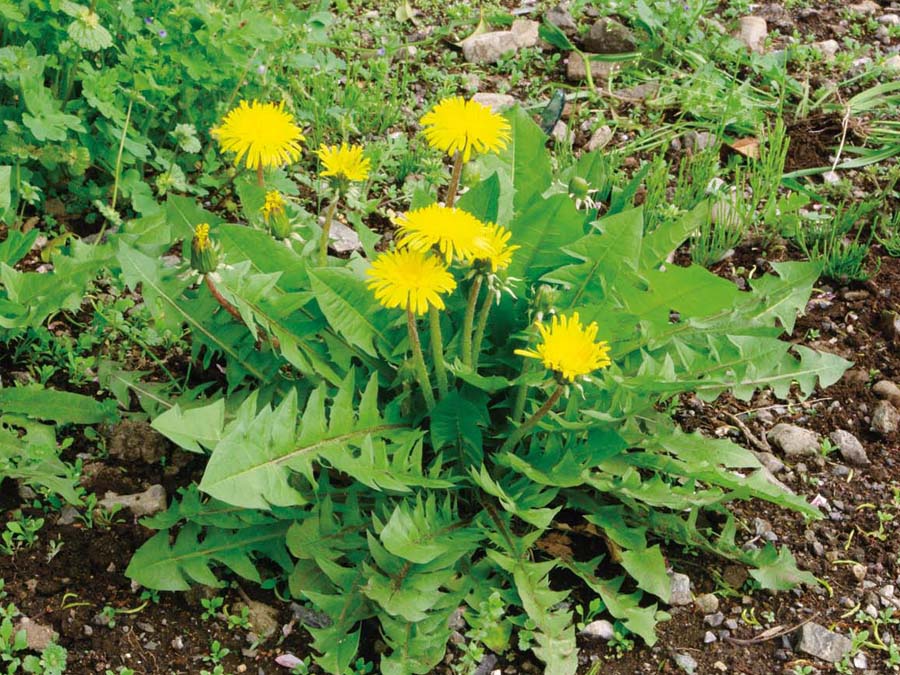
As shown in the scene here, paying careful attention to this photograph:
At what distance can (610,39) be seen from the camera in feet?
15.5

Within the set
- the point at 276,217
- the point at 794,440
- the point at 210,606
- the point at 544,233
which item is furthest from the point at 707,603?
the point at 276,217

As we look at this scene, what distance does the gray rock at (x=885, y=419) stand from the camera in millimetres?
3105

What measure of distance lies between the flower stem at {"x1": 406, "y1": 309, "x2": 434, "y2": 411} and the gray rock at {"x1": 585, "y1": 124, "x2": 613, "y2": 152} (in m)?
1.93

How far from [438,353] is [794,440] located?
1.22m

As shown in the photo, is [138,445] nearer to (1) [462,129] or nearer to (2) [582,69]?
(1) [462,129]

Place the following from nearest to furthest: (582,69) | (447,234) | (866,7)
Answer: (447,234) → (582,69) → (866,7)

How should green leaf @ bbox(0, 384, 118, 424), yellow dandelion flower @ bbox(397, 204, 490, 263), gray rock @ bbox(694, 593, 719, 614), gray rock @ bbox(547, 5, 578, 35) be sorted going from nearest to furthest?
1. yellow dandelion flower @ bbox(397, 204, 490, 263)
2. gray rock @ bbox(694, 593, 719, 614)
3. green leaf @ bbox(0, 384, 118, 424)
4. gray rock @ bbox(547, 5, 578, 35)

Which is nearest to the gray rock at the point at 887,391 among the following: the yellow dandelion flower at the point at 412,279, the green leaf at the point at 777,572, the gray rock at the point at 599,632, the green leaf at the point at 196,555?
the green leaf at the point at 777,572

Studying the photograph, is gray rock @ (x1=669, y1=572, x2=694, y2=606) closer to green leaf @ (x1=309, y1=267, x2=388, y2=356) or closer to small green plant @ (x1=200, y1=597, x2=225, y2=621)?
green leaf @ (x1=309, y1=267, x2=388, y2=356)

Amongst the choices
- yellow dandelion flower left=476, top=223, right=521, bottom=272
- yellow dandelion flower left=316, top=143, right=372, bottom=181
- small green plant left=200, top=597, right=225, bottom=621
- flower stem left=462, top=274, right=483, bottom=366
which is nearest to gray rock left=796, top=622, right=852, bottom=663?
flower stem left=462, top=274, right=483, bottom=366

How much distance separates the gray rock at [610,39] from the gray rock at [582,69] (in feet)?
0.31

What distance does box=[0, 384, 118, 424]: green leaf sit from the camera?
2.75 m

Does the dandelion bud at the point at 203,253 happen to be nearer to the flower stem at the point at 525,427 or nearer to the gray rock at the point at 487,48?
the flower stem at the point at 525,427

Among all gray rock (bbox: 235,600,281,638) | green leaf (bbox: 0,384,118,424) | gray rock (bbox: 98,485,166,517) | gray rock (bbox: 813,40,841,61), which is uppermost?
gray rock (bbox: 813,40,841,61)
